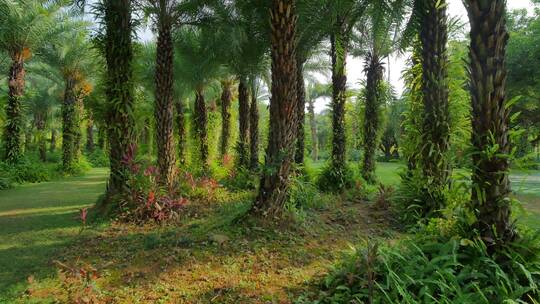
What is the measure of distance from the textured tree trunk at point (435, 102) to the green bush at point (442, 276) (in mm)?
3230

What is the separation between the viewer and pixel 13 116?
15633 mm

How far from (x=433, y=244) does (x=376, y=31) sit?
6.13 metres

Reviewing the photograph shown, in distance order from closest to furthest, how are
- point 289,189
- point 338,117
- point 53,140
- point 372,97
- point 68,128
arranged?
point 289,189, point 338,117, point 372,97, point 68,128, point 53,140

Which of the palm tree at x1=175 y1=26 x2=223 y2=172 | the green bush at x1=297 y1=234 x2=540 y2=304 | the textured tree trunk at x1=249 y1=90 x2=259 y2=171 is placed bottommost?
the green bush at x1=297 y1=234 x2=540 y2=304

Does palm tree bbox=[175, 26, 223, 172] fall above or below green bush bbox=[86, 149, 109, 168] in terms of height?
above

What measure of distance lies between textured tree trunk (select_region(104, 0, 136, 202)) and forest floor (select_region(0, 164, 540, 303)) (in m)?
1.37

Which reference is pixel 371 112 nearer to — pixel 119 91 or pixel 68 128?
pixel 119 91

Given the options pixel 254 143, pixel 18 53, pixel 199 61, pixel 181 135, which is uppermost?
pixel 18 53

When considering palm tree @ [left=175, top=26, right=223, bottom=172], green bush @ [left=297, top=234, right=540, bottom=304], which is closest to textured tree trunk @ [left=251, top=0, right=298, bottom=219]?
green bush @ [left=297, top=234, right=540, bottom=304]

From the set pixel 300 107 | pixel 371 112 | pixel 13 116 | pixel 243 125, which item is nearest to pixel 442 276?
pixel 300 107

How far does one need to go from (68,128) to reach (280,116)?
57.1ft

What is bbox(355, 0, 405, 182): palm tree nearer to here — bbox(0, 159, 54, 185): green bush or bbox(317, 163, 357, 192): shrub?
bbox(317, 163, 357, 192): shrub

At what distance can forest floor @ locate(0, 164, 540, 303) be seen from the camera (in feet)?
13.5

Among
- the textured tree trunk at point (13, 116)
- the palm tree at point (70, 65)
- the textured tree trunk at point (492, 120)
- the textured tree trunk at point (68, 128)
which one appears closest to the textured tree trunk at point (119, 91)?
the textured tree trunk at point (492, 120)
